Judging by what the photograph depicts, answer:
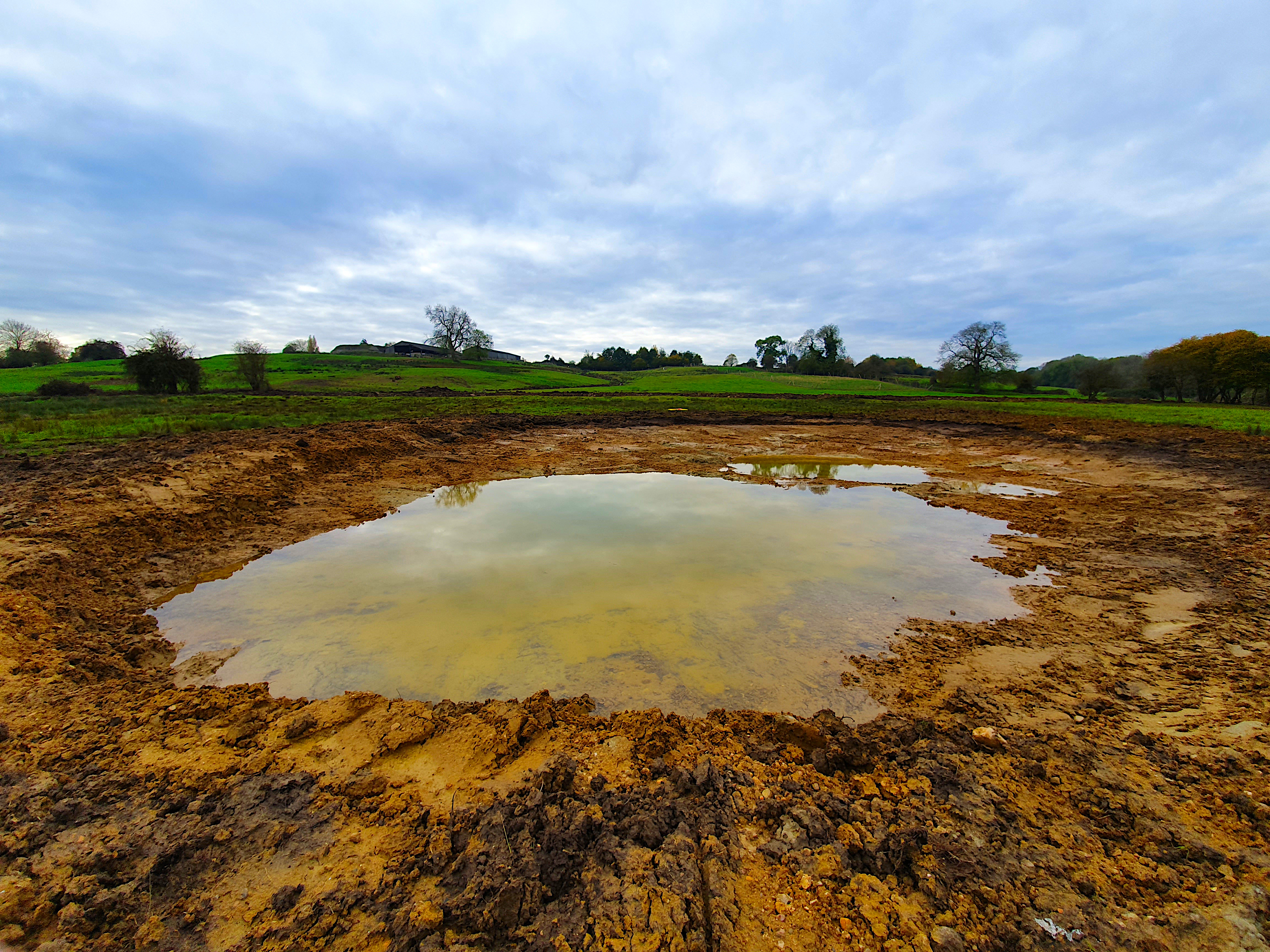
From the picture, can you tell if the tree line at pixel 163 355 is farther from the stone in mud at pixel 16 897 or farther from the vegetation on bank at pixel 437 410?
the stone in mud at pixel 16 897

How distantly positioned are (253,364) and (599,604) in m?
43.6

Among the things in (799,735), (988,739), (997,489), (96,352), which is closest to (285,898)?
(799,735)

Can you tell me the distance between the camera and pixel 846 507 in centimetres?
1115

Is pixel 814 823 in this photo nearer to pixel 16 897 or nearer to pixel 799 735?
pixel 799 735

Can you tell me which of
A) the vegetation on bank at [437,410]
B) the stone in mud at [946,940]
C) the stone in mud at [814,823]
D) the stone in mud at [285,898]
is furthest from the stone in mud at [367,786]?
the vegetation on bank at [437,410]

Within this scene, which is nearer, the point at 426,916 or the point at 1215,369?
the point at 426,916

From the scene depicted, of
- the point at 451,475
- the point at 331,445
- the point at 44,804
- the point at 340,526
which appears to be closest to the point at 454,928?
the point at 44,804

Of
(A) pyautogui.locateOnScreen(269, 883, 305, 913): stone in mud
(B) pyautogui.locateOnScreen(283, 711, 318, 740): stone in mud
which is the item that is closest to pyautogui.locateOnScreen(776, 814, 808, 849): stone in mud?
(A) pyautogui.locateOnScreen(269, 883, 305, 913): stone in mud

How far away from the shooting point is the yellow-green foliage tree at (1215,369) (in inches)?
1683

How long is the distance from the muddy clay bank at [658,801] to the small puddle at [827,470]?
821 cm

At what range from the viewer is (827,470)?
16.2 meters

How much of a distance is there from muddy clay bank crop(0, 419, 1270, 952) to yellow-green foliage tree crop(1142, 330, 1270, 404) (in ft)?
195

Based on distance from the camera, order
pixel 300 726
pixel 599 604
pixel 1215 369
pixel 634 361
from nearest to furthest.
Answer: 1. pixel 300 726
2. pixel 599 604
3. pixel 1215 369
4. pixel 634 361

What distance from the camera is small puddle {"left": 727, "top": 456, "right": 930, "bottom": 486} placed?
1459 cm
